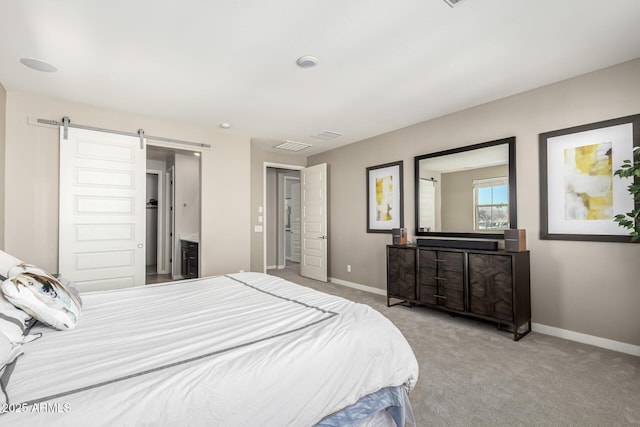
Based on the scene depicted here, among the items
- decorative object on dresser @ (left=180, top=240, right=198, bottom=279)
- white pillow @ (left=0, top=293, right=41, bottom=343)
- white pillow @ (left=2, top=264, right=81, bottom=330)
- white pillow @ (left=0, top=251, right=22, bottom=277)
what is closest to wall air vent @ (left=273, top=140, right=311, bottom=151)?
decorative object on dresser @ (left=180, top=240, right=198, bottom=279)

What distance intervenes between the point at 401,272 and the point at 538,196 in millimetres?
1780

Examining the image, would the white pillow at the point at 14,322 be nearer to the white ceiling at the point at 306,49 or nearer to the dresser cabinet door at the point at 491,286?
the white ceiling at the point at 306,49

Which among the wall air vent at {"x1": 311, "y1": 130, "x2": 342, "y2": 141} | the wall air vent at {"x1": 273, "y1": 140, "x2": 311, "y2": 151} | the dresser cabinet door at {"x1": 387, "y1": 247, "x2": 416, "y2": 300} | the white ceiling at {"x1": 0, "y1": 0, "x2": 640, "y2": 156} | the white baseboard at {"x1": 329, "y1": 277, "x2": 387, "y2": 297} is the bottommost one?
the white baseboard at {"x1": 329, "y1": 277, "x2": 387, "y2": 297}

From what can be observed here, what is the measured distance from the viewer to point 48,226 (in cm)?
339

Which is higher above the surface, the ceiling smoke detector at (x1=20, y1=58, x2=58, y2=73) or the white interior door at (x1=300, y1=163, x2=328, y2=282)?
the ceiling smoke detector at (x1=20, y1=58, x2=58, y2=73)

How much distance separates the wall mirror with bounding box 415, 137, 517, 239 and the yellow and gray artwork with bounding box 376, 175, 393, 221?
0.51 m

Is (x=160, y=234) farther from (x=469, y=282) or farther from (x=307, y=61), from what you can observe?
(x=469, y=282)

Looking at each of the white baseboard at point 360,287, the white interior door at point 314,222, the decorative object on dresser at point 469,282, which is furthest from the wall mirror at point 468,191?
the white interior door at point 314,222

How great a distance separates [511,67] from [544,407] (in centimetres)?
271

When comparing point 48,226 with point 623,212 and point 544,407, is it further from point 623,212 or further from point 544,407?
point 623,212

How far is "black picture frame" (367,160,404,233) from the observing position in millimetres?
4621

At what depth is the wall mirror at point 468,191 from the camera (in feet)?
11.3

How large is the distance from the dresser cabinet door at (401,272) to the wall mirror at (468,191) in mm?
474

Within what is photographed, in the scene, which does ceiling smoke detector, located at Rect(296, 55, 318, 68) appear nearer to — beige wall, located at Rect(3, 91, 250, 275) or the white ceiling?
the white ceiling
